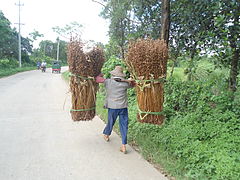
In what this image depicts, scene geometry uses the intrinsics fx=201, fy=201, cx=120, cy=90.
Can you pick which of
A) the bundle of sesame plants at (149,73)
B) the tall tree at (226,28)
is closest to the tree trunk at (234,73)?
the tall tree at (226,28)

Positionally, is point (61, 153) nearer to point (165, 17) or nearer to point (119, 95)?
point (119, 95)

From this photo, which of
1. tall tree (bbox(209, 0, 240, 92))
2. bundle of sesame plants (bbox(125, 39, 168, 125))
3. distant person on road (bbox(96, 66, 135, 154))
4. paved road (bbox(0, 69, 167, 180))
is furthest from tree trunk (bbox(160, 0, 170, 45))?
paved road (bbox(0, 69, 167, 180))

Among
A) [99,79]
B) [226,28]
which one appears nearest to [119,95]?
[99,79]

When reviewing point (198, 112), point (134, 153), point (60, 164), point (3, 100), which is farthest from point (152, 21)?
point (3, 100)

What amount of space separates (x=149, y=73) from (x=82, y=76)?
1071mm

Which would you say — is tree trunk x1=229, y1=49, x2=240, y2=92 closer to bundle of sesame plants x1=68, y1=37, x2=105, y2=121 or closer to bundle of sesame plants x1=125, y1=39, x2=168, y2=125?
bundle of sesame plants x1=125, y1=39, x2=168, y2=125

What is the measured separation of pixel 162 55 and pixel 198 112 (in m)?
1.45

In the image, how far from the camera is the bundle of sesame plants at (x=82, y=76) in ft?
10.2

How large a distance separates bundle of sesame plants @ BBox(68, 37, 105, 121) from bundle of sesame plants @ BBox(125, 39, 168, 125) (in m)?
0.63

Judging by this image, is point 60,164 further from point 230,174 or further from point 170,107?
point 170,107

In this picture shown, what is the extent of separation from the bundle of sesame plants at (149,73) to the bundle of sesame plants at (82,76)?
0.63m

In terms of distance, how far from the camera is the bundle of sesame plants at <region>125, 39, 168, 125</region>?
9.11 feet

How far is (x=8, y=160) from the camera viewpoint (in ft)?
9.20

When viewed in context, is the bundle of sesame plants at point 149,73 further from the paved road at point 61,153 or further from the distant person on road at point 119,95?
the paved road at point 61,153
